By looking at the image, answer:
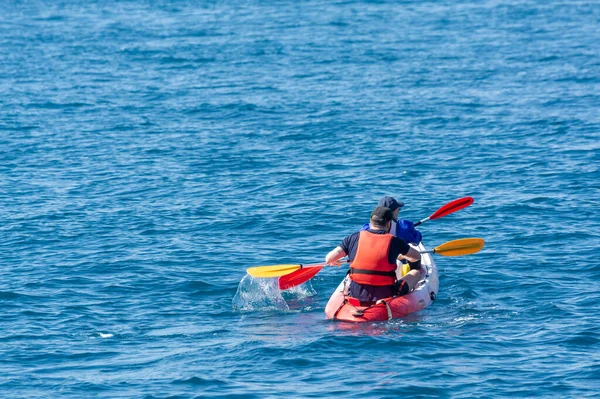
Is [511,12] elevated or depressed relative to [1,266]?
elevated

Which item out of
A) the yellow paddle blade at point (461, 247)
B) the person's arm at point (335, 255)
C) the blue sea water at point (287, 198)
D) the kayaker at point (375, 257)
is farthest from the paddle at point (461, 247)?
the person's arm at point (335, 255)

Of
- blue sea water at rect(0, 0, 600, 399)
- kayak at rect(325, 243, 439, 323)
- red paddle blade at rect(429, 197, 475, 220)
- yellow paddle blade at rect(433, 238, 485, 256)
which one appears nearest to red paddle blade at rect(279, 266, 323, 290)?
blue sea water at rect(0, 0, 600, 399)

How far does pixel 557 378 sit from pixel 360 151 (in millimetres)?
14412

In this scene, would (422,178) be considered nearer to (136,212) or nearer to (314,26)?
(136,212)

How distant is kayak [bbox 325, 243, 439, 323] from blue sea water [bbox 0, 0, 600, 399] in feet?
0.56

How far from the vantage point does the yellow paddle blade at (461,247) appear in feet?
56.4

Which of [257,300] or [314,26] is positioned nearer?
[257,300]

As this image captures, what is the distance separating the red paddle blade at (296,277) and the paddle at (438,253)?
6 cm

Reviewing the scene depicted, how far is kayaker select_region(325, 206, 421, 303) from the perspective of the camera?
15.4 metres

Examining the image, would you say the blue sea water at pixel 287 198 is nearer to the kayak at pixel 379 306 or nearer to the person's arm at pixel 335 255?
the kayak at pixel 379 306

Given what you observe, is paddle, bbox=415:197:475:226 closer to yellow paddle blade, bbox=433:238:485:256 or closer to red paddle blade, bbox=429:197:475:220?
red paddle blade, bbox=429:197:475:220

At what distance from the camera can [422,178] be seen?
24656 mm

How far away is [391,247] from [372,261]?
1.20 ft

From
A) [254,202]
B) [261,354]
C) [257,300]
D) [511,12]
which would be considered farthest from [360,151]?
[511,12]
